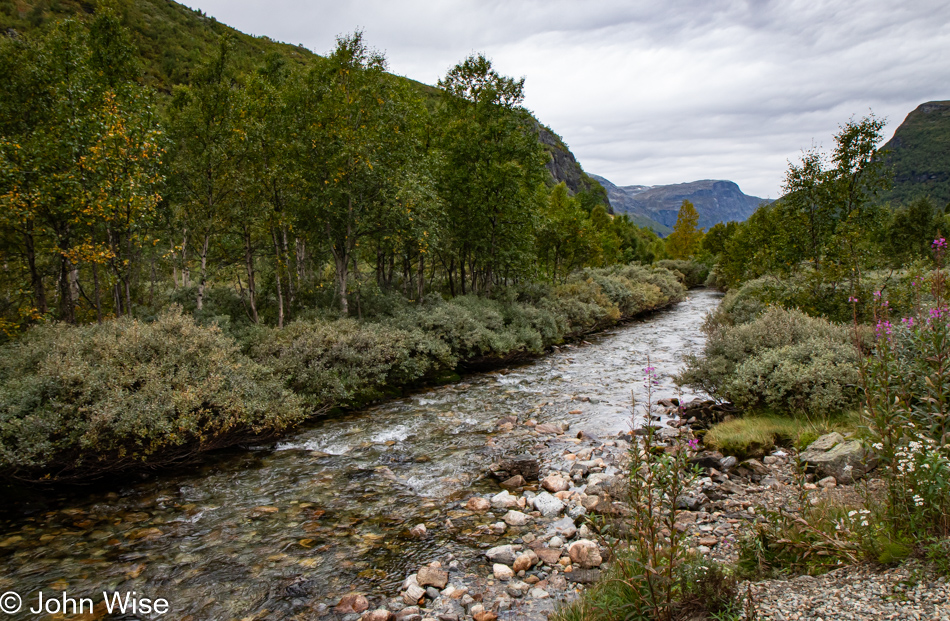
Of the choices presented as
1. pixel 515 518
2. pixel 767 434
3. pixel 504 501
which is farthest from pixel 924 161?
pixel 515 518

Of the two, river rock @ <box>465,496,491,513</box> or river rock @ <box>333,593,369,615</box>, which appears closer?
river rock @ <box>333,593,369,615</box>

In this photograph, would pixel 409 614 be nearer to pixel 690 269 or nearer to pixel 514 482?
pixel 514 482

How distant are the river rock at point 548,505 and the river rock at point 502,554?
118 centimetres

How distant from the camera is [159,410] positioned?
8.09 m

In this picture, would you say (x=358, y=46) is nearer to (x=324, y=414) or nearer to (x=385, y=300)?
Answer: (x=385, y=300)

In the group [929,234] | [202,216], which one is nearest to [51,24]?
[202,216]

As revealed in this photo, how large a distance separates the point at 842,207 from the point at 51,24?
26168mm

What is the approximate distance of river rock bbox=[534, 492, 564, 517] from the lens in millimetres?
6678

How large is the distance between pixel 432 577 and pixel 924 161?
789 feet

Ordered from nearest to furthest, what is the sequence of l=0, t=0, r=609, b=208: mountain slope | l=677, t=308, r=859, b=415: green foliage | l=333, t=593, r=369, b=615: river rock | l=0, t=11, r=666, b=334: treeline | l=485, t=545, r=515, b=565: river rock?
1. l=333, t=593, r=369, b=615: river rock
2. l=485, t=545, r=515, b=565: river rock
3. l=677, t=308, r=859, b=415: green foliage
4. l=0, t=11, r=666, b=334: treeline
5. l=0, t=0, r=609, b=208: mountain slope

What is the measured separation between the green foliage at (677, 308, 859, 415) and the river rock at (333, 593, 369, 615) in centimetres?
850

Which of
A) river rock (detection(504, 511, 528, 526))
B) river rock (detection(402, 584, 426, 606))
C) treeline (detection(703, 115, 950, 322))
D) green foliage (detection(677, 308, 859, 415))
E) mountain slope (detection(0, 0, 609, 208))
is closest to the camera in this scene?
river rock (detection(402, 584, 426, 606))

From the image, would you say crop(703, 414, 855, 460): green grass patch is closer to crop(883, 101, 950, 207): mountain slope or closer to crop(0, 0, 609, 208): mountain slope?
crop(0, 0, 609, 208): mountain slope

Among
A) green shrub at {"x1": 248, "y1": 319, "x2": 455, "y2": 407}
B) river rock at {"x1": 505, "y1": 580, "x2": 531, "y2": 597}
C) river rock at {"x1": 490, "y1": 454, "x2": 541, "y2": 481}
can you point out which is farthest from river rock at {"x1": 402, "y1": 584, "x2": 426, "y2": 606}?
green shrub at {"x1": 248, "y1": 319, "x2": 455, "y2": 407}
